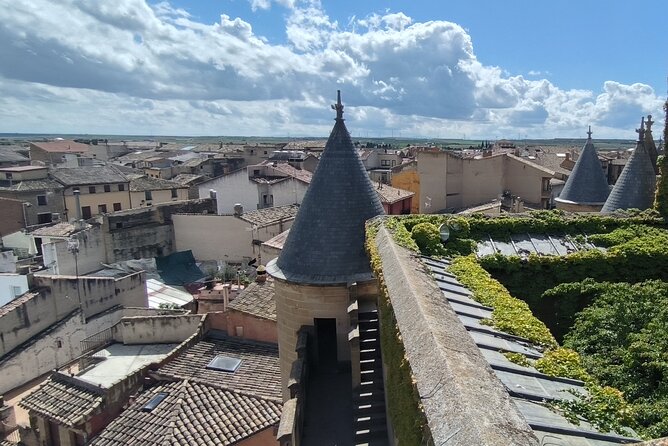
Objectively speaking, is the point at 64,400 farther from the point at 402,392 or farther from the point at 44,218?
the point at 44,218

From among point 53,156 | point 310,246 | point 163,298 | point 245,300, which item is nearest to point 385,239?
point 310,246

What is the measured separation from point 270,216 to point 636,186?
24.6 meters

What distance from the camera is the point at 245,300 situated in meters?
22.5

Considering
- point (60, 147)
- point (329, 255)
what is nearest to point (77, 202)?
point (329, 255)

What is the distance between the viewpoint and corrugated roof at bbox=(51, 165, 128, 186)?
176ft

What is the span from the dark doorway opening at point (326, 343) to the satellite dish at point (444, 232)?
3.90 m

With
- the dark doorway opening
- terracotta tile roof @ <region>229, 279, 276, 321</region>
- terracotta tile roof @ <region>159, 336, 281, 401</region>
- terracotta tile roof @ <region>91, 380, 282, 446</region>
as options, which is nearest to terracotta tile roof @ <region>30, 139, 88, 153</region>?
terracotta tile roof @ <region>229, 279, 276, 321</region>

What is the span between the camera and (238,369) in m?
19.6

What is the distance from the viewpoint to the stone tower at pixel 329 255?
11.9 meters

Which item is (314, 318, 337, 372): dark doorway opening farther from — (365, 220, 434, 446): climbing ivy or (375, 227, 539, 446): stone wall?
(375, 227, 539, 446): stone wall

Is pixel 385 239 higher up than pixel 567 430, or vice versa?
pixel 385 239

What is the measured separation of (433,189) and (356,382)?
33415 millimetres

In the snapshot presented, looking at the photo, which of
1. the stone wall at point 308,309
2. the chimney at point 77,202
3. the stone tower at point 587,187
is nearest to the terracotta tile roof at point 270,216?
the stone tower at point 587,187

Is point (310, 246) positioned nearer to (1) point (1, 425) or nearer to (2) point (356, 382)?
(2) point (356, 382)
